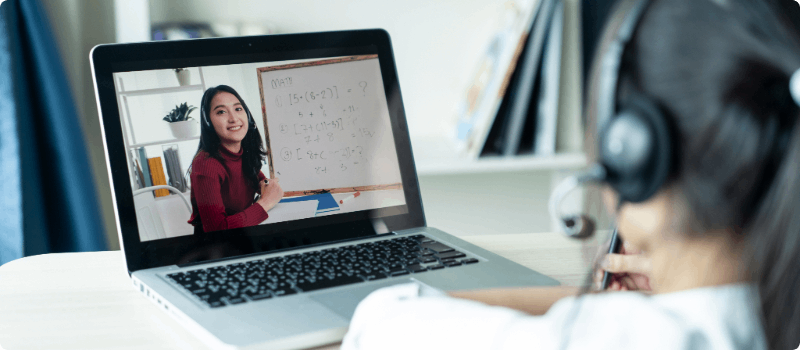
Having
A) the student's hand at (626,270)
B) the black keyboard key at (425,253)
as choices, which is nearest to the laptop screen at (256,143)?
the black keyboard key at (425,253)

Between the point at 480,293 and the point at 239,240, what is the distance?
0.30m

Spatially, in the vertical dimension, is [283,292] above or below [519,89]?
below

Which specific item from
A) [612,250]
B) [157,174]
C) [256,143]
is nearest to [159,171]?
[157,174]

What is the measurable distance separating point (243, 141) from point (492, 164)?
0.64 m

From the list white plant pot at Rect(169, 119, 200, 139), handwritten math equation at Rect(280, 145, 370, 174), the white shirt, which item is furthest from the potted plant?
the white shirt

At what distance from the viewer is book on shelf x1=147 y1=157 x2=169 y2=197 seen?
61 centimetres

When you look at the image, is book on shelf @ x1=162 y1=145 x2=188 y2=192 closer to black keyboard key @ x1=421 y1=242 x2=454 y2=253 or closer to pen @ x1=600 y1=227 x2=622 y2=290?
black keyboard key @ x1=421 y1=242 x2=454 y2=253

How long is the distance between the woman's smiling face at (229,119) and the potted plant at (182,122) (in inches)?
0.9

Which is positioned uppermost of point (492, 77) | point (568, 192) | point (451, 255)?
point (492, 77)

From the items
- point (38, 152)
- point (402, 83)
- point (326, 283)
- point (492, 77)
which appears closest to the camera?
point (326, 283)

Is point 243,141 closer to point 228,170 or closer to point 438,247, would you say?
point 228,170

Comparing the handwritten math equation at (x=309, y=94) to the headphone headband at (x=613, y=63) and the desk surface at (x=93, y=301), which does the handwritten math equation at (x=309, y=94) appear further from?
the headphone headband at (x=613, y=63)

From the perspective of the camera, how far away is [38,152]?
1.06 meters

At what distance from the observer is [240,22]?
1246 mm
